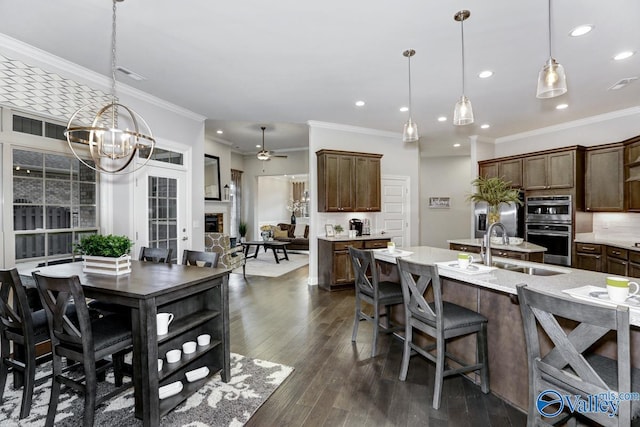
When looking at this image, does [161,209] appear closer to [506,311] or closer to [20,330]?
[20,330]

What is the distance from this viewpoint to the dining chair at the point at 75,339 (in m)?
1.82

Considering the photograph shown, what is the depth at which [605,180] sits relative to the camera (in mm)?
5000

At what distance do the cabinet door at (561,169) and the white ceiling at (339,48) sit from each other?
78 centimetres

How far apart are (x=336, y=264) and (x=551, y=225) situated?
3.77 m

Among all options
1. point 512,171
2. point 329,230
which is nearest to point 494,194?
point 512,171

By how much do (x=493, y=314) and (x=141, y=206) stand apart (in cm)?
443

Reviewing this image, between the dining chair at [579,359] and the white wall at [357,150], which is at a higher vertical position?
the white wall at [357,150]

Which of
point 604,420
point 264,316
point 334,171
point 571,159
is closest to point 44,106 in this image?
point 264,316

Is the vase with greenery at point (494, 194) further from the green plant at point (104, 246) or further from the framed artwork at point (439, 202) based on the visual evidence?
the framed artwork at point (439, 202)

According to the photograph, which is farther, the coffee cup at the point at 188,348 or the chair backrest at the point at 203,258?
the chair backrest at the point at 203,258

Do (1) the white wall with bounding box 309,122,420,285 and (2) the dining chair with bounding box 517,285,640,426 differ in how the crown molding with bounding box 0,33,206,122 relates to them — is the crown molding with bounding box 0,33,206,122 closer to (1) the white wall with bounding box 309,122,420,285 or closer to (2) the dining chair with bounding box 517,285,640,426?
(1) the white wall with bounding box 309,122,420,285

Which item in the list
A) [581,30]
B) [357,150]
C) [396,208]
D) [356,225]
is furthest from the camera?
[396,208]

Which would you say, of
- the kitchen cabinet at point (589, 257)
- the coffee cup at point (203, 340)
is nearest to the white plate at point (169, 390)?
the coffee cup at point (203, 340)

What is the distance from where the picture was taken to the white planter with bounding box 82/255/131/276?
2385 mm
